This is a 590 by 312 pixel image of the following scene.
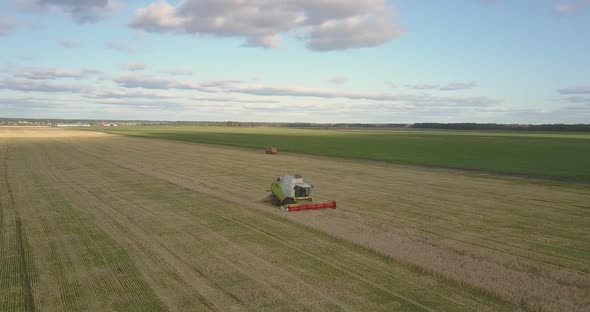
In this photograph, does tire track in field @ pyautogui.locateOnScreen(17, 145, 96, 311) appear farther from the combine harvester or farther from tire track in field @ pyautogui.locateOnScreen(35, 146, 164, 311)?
the combine harvester

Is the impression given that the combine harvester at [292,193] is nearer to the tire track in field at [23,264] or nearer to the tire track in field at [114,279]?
the tire track in field at [114,279]

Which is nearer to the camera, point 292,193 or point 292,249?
point 292,249

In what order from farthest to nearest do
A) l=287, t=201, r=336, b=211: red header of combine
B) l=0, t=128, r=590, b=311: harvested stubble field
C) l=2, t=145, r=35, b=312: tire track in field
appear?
l=287, t=201, r=336, b=211: red header of combine < l=0, t=128, r=590, b=311: harvested stubble field < l=2, t=145, r=35, b=312: tire track in field

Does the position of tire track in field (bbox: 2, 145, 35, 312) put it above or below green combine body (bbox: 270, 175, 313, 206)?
below

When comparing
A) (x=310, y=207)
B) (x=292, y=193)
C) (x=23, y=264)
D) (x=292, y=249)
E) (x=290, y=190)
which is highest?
(x=290, y=190)

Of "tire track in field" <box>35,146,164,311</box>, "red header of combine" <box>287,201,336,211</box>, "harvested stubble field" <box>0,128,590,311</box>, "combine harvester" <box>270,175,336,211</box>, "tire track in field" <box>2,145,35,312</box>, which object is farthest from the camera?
"combine harvester" <box>270,175,336,211</box>

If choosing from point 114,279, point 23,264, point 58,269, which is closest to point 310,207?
point 114,279

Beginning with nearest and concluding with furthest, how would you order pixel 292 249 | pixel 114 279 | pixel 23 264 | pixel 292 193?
pixel 114 279, pixel 23 264, pixel 292 249, pixel 292 193

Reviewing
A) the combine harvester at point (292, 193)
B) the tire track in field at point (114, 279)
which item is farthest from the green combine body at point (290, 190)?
the tire track in field at point (114, 279)

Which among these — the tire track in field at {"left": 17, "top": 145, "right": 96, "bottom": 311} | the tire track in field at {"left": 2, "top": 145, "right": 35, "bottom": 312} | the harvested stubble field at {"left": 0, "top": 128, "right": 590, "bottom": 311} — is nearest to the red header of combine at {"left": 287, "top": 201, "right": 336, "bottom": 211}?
the harvested stubble field at {"left": 0, "top": 128, "right": 590, "bottom": 311}

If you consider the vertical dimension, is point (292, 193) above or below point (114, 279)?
above

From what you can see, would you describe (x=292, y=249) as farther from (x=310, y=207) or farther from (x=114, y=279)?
(x=310, y=207)
